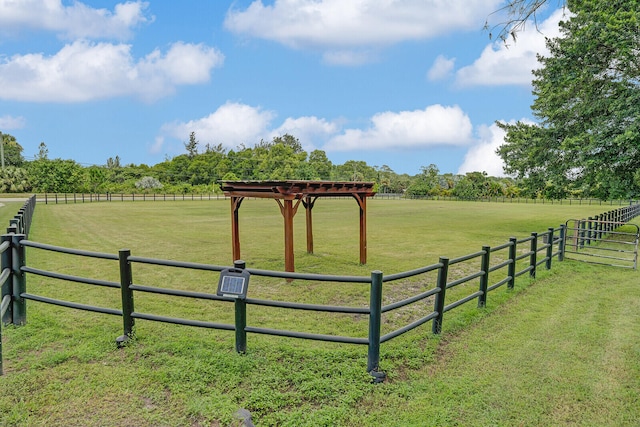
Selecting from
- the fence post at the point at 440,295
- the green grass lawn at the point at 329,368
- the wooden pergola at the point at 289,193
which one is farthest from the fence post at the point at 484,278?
the wooden pergola at the point at 289,193

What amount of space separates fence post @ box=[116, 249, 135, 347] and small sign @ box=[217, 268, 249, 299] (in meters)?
1.12

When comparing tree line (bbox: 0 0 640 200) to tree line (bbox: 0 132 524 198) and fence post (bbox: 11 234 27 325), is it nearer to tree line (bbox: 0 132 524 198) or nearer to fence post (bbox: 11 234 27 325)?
fence post (bbox: 11 234 27 325)

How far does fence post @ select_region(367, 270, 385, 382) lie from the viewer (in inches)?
157

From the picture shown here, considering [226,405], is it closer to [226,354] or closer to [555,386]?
[226,354]

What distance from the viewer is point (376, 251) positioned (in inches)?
501

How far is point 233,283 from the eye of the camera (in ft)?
13.7

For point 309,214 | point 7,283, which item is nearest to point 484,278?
point 309,214

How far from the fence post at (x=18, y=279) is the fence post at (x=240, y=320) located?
2654 millimetres

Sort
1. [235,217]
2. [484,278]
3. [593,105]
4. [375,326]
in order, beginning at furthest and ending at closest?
[593,105], [235,217], [484,278], [375,326]

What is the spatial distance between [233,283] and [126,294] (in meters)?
1.36

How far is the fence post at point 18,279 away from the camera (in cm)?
475

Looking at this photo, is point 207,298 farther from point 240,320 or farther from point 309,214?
point 309,214

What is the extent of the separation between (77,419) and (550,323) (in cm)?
588

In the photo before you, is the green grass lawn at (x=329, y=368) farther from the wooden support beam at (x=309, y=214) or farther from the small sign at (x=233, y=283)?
the wooden support beam at (x=309, y=214)
